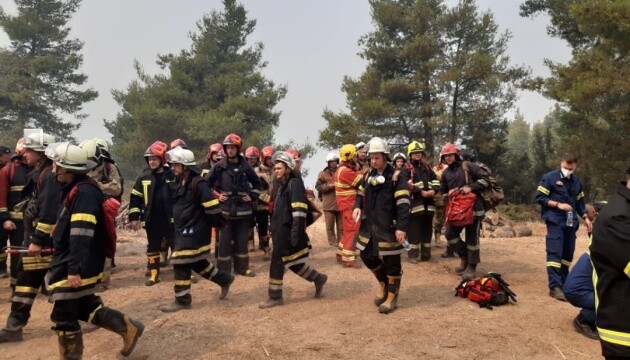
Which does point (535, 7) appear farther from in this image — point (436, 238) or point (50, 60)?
point (50, 60)

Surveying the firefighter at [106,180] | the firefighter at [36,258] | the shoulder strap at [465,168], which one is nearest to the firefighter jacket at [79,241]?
the firefighter at [36,258]

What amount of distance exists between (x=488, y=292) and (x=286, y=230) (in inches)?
127

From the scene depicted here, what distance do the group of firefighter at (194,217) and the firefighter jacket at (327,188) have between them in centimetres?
12

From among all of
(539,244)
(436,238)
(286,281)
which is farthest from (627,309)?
(539,244)

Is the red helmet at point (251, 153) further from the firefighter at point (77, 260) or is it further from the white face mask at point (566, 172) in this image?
the white face mask at point (566, 172)

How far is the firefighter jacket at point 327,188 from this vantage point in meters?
10.9

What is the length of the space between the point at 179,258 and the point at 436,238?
771 cm

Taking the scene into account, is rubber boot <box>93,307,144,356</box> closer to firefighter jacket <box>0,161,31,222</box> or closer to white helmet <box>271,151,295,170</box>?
white helmet <box>271,151,295,170</box>

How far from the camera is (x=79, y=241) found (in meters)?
4.63

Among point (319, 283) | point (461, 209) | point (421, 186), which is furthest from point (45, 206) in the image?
point (421, 186)

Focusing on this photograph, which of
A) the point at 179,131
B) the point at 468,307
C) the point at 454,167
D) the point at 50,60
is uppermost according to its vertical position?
the point at 50,60

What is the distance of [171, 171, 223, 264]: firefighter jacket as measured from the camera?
6590 mm

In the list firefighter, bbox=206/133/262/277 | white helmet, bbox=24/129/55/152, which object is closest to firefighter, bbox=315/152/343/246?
firefighter, bbox=206/133/262/277

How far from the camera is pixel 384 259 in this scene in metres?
6.64
